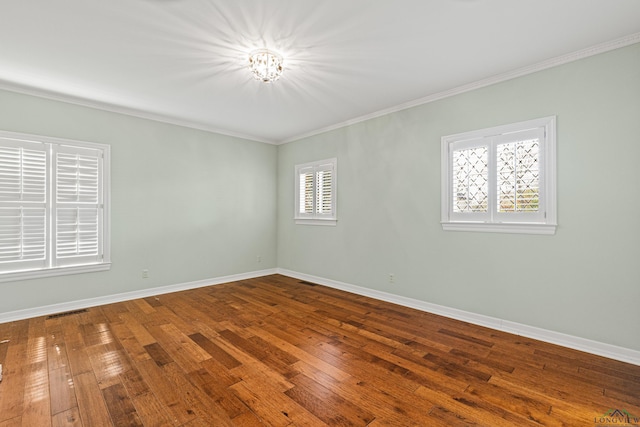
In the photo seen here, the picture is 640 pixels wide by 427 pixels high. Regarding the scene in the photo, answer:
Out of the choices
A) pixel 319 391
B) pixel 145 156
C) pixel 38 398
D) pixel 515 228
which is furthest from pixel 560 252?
pixel 145 156

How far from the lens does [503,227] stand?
3217 mm

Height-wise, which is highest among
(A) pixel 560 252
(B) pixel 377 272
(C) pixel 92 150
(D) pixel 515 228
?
(C) pixel 92 150

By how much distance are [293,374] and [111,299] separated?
3.26m

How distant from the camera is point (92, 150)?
13.3 feet

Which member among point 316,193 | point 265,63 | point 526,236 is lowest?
point 526,236

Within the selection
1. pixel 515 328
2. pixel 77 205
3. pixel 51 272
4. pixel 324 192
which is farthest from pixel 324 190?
pixel 51 272

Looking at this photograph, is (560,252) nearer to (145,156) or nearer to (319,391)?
(319,391)

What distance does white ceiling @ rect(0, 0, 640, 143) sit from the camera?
2.17m

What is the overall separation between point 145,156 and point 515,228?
500 centimetres

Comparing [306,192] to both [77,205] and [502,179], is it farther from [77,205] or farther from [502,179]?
[77,205]

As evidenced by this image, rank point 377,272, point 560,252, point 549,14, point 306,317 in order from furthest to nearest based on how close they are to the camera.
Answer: point 377,272, point 306,317, point 560,252, point 549,14

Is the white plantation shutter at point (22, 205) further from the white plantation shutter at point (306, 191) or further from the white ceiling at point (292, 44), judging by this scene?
the white plantation shutter at point (306, 191)

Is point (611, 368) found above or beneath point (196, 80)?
beneath

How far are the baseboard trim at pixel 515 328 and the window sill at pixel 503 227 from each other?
0.97 m
